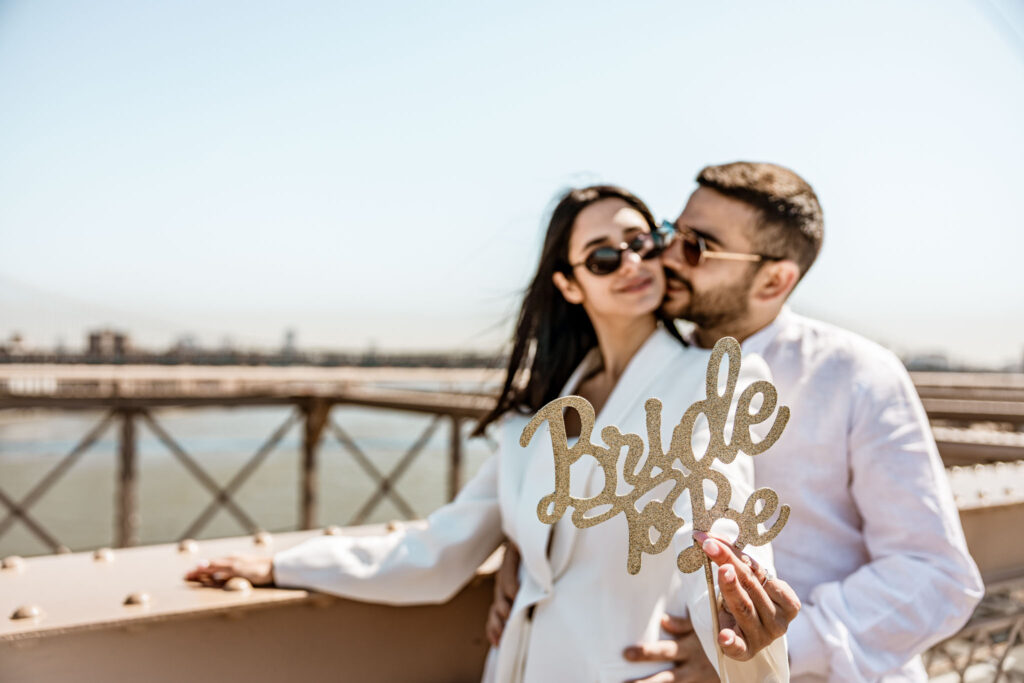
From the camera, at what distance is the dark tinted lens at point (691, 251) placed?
190cm

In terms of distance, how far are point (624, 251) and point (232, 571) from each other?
3.84 ft

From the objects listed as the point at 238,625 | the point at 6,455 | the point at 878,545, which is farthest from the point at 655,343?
the point at 6,455

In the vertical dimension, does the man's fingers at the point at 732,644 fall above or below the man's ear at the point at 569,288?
below

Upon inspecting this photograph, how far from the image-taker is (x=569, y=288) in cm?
198

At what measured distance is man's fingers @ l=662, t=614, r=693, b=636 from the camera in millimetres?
1604

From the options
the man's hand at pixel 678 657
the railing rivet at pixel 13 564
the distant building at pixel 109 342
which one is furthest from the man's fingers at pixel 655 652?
the distant building at pixel 109 342

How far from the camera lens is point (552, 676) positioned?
5.59ft

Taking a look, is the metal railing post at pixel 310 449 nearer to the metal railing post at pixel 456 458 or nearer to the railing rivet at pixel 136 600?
the metal railing post at pixel 456 458

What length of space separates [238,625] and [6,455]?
1724 inches

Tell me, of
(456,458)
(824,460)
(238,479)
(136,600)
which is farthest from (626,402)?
(238,479)

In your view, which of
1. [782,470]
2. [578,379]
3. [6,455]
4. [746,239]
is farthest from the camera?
[6,455]

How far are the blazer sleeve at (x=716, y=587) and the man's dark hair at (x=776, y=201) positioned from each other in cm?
44

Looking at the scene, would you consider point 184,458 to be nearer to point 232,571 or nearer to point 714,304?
point 232,571

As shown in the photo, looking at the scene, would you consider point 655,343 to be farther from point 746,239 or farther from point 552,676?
point 552,676
